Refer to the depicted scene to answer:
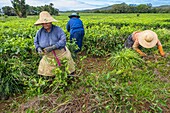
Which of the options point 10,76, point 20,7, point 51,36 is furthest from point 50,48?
point 20,7

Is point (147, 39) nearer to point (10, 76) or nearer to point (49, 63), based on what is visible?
point (49, 63)

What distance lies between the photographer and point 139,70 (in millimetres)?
4215

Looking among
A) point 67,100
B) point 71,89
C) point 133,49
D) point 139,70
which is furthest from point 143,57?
point 67,100

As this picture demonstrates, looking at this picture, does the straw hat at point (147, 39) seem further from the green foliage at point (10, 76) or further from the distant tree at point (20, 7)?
the distant tree at point (20, 7)

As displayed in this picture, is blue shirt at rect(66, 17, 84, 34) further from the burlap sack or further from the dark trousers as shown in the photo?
the burlap sack

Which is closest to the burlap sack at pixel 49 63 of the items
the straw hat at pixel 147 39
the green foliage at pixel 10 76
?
the green foliage at pixel 10 76

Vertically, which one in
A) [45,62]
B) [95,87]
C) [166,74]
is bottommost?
[166,74]

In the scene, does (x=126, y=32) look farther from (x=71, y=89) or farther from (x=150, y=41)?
(x=71, y=89)

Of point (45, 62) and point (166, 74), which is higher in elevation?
point (45, 62)

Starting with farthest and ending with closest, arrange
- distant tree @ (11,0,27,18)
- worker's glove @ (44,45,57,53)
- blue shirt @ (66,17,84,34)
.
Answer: distant tree @ (11,0,27,18), blue shirt @ (66,17,84,34), worker's glove @ (44,45,57,53)

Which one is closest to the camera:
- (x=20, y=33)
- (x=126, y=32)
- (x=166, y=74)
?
(x=166, y=74)

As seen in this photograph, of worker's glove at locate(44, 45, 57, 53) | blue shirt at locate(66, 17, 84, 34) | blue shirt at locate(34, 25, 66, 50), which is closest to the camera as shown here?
worker's glove at locate(44, 45, 57, 53)

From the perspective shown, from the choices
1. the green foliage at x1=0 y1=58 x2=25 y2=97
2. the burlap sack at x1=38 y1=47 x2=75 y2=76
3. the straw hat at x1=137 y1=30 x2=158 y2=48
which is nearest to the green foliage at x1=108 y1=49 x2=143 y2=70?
the straw hat at x1=137 y1=30 x2=158 y2=48

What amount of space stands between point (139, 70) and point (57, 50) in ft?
5.61
